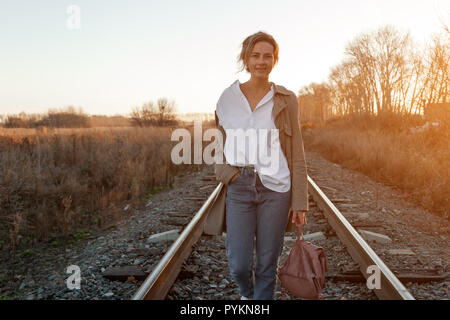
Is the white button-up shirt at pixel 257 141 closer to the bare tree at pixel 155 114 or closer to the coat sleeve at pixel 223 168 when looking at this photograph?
the coat sleeve at pixel 223 168

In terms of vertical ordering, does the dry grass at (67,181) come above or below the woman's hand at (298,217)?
below

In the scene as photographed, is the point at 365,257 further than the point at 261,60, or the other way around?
the point at 365,257

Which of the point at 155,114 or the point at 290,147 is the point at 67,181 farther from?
the point at 155,114

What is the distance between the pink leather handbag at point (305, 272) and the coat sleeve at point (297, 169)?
0.71 ft

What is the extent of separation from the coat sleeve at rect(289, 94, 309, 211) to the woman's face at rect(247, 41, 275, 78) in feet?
0.84

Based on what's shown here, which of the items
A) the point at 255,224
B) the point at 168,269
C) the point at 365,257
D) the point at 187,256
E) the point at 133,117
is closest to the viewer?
the point at 255,224

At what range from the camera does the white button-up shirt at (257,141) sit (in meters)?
2.37

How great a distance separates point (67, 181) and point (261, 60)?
5.68 m

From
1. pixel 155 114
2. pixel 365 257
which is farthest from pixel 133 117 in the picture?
pixel 365 257

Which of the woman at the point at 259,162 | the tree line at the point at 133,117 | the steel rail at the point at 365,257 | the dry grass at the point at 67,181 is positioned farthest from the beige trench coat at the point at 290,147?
the tree line at the point at 133,117

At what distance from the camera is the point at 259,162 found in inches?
93.5

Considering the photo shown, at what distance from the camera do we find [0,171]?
613 cm

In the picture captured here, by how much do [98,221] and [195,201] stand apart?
1.89 meters
